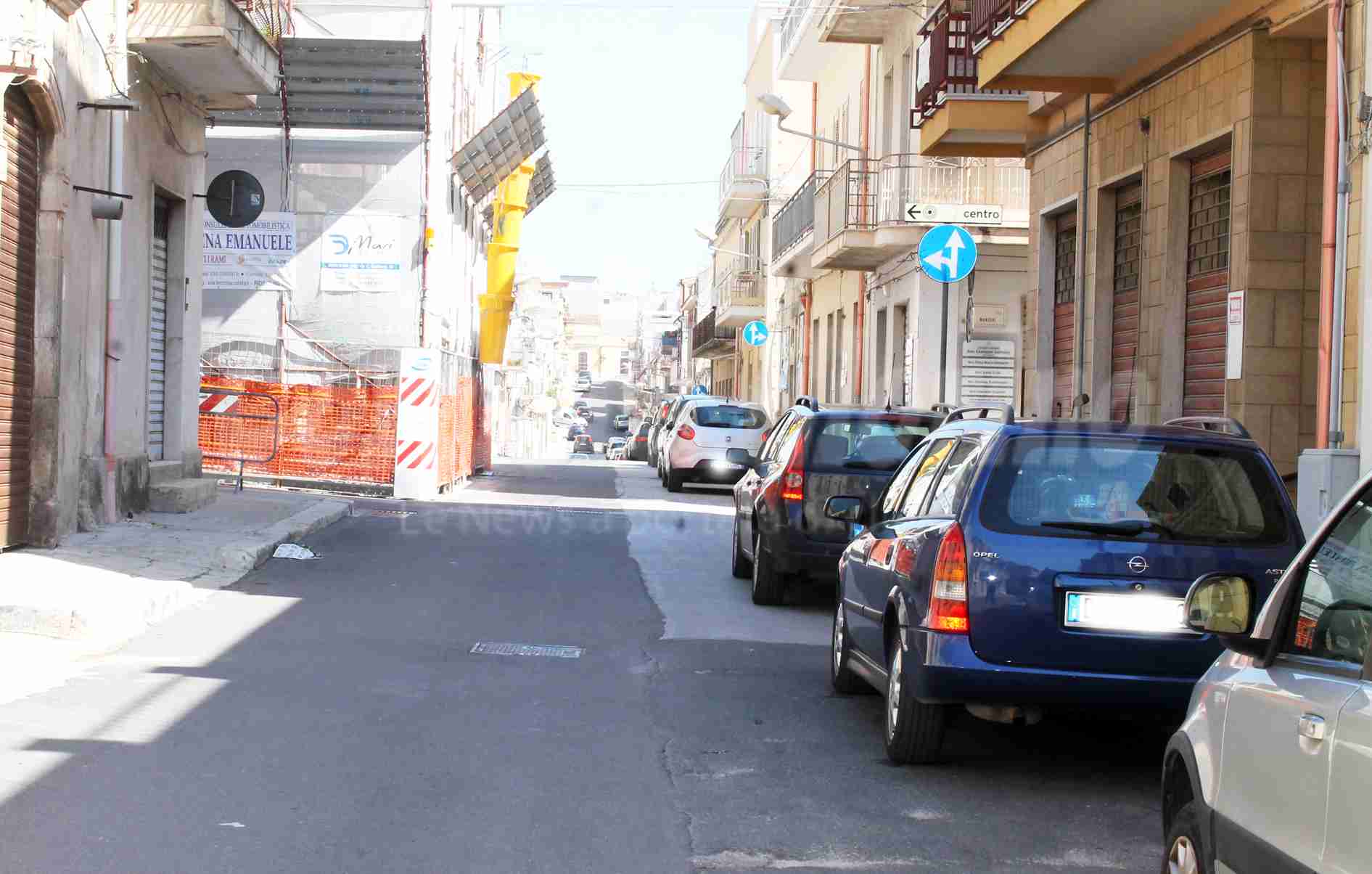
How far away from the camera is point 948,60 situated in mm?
18266

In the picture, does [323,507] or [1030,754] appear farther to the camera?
[323,507]

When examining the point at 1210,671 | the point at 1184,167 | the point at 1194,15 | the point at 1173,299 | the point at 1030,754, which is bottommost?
the point at 1030,754

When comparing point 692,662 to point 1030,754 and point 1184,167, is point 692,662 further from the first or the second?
point 1184,167

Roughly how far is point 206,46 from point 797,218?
19.5m

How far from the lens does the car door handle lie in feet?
11.1

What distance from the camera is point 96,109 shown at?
1401cm

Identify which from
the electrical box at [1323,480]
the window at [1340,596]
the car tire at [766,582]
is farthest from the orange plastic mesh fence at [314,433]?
the window at [1340,596]

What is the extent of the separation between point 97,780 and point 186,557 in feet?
23.3

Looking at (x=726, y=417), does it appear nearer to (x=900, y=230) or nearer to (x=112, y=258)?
(x=900, y=230)

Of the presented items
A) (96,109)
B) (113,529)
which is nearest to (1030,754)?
(113,529)

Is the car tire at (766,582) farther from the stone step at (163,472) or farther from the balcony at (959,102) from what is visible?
the balcony at (959,102)

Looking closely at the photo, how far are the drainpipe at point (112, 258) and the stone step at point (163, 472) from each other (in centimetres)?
158

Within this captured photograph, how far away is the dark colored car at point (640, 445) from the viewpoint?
55.2 m

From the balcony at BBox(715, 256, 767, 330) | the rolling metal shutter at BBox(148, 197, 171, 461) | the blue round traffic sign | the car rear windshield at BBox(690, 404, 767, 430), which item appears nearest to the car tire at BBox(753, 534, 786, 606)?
the blue round traffic sign
